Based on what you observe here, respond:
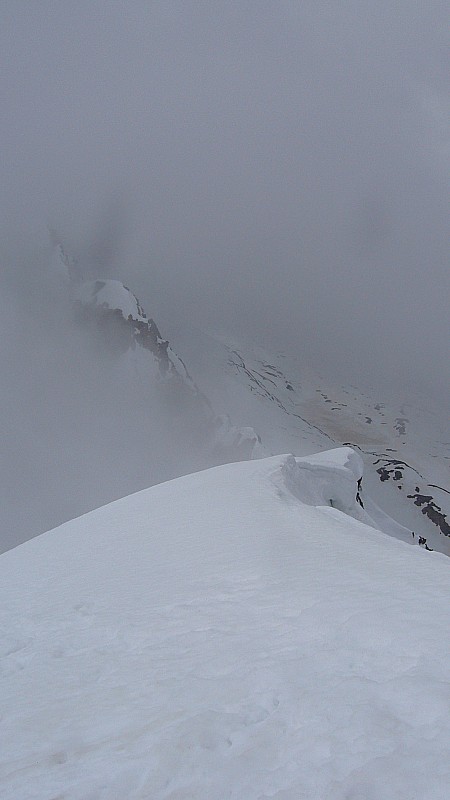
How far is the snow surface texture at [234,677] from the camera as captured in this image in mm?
2826

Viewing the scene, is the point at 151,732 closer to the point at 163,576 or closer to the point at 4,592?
the point at 163,576

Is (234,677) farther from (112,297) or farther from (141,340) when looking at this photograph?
(112,297)

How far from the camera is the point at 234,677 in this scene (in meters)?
3.95

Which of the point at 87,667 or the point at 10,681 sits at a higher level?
the point at 87,667

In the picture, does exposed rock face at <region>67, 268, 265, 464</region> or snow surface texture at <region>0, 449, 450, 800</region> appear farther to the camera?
exposed rock face at <region>67, 268, 265, 464</region>

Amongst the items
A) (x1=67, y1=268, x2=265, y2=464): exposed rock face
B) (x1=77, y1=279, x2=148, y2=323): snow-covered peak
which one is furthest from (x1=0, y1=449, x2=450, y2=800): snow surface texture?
(x1=77, y1=279, x2=148, y2=323): snow-covered peak

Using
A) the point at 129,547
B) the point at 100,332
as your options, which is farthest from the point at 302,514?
the point at 100,332

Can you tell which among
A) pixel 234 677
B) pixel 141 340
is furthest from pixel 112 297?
pixel 234 677

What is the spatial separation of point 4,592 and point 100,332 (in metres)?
94.8

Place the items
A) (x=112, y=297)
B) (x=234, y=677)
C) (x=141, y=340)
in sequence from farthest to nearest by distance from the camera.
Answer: (x=112, y=297) < (x=141, y=340) < (x=234, y=677)

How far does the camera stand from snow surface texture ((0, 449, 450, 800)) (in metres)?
2.83

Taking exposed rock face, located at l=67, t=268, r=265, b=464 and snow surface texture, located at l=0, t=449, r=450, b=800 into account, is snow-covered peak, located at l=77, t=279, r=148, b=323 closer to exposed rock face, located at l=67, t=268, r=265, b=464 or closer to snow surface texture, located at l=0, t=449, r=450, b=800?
exposed rock face, located at l=67, t=268, r=265, b=464

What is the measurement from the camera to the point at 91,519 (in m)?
15.4

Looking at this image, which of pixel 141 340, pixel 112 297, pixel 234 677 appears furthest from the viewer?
pixel 112 297
